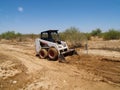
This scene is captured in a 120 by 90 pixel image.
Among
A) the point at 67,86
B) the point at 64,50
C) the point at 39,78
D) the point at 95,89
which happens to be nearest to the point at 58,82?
the point at 67,86

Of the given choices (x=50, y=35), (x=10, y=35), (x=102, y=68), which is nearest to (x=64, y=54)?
(x=50, y=35)

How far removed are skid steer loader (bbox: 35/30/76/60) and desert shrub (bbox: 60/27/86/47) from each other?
8.36 meters

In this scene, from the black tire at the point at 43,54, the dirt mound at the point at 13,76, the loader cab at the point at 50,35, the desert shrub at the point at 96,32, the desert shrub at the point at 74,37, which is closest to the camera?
the dirt mound at the point at 13,76

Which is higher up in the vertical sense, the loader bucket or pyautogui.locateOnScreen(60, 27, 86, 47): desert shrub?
pyautogui.locateOnScreen(60, 27, 86, 47): desert shrub

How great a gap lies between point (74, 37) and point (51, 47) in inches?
373

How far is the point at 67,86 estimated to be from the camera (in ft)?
21.4


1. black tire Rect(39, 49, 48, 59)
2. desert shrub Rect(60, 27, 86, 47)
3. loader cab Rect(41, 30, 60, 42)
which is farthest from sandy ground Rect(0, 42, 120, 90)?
desert shrub Rect(60, 27, 86, 47)

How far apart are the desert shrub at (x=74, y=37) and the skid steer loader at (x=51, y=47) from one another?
836cm

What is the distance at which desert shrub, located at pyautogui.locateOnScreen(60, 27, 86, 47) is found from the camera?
822 inches

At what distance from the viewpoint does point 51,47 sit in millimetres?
11812

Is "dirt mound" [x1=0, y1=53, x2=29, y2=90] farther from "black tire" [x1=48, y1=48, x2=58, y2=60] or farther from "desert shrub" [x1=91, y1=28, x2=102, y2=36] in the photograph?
"desert shrub" [x1=91, y1=28, x2=102, y2=36]

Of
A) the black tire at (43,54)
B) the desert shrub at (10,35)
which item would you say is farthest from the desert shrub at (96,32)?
the black tire at (43,54)

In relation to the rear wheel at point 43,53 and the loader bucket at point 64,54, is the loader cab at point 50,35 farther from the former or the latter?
the loader bucket at point 64,54

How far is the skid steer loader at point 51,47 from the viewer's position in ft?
37.4
